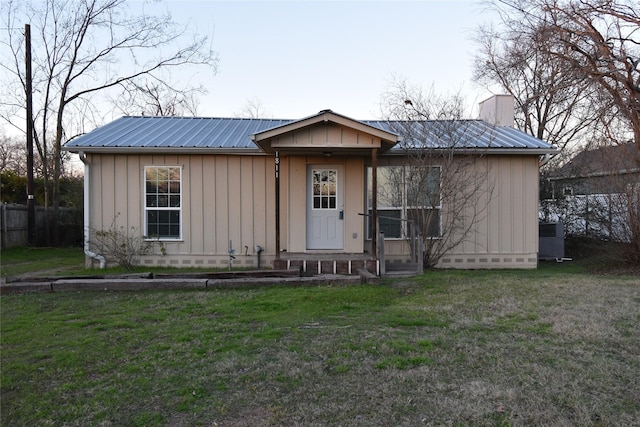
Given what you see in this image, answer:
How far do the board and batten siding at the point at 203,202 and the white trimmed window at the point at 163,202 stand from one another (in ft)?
0.39

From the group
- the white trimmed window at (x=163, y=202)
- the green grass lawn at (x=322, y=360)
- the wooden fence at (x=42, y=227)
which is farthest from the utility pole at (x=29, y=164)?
the green grass lawn at (x=322, y=360)

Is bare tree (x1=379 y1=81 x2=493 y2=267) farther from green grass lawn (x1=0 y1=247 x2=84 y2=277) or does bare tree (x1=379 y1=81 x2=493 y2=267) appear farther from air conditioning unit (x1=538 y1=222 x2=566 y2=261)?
green grass lawn (x1=0 y1=247 x2=84 y2=277)

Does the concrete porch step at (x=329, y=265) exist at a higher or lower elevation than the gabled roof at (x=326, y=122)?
lower

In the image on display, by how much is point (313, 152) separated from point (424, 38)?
184 inches

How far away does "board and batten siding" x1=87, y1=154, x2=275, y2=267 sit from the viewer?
34.2 feet

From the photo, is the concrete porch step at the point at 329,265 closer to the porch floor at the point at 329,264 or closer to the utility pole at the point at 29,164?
the porch floor at the point at 329,264

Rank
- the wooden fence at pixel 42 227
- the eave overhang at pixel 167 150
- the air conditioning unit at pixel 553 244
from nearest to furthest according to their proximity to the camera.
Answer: the eave overhang at pixel 167 150 < the air conditioning unit at pixel 553 244 < the wooden fence at pixel 42 227

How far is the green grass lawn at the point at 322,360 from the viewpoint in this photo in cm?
306

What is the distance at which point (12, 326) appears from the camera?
210 inches

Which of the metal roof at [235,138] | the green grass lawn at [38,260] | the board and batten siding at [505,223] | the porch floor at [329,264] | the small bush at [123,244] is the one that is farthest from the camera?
the board and batten siding at [505,223]

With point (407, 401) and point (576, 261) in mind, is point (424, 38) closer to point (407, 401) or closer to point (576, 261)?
point (576, 261)

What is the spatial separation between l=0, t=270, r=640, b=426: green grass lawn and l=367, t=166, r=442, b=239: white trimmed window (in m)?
3.48

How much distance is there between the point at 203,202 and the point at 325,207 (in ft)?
9.28

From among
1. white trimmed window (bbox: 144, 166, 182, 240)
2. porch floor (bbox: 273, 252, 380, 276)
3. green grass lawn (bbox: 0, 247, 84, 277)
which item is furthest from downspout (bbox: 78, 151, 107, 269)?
porch floor (bbox: 273, 252, 380, 276)
